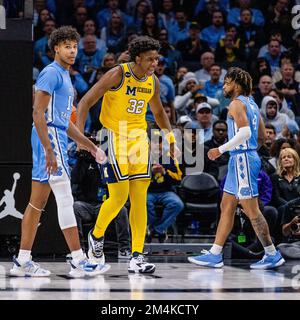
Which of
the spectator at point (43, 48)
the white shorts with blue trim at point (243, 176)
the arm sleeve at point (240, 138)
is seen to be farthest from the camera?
the spectator at point (43, 48)

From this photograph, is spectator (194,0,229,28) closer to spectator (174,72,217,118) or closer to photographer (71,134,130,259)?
spectator (174,72,217,118)

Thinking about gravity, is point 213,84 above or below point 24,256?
above

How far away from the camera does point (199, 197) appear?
11.0m

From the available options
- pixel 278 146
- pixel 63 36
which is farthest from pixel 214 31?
pixel 63 36

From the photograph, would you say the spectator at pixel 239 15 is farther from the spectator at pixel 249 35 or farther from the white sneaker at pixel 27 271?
the white sneaker at pixel 27 271

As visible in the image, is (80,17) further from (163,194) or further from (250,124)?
(250,124)

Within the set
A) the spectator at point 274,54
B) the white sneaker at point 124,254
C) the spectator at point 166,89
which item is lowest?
the white sneaker at point 124,254

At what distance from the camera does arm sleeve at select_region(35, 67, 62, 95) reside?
287 inches

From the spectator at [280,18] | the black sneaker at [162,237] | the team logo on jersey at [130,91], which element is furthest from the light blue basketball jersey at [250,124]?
the spectator at [280,18]

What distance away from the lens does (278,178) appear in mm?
10453

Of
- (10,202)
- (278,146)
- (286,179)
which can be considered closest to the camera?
(10,202)

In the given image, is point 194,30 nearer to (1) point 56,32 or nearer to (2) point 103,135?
(2) point 103,135

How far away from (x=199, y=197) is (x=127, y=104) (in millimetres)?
3302

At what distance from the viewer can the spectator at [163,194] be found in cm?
1055
